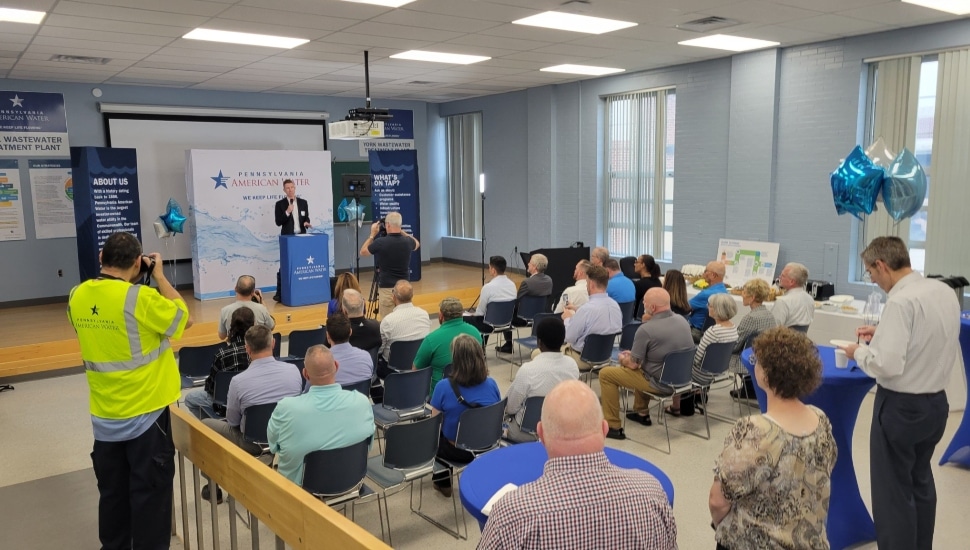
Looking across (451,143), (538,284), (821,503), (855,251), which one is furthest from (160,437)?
(451,143)

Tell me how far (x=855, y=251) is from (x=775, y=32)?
2.59 metres

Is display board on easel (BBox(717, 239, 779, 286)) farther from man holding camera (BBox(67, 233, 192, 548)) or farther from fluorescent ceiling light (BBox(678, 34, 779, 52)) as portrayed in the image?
man holding camera (BBox(67, 233, 192, 548))

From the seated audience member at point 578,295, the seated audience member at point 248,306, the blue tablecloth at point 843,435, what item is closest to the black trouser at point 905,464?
the blue tablecloth at point 843,435

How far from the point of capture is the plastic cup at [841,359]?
11.1ft

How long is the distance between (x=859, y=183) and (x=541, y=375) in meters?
3.98

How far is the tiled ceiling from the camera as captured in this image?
604 centimetres

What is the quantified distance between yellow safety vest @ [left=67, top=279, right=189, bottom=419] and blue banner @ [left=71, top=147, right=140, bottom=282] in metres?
7.27

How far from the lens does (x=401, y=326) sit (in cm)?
562

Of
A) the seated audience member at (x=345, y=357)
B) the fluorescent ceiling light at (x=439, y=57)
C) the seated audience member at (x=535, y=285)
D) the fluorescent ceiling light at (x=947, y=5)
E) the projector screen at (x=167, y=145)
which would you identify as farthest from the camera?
the projector screen at (x=167, y=145)

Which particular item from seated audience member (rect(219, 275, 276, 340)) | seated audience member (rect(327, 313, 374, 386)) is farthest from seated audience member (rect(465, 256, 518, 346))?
seated audience member (rect(327, 313, 374, 386))

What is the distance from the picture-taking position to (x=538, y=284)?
757 centimetres

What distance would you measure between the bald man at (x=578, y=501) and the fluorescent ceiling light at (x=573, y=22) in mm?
5330

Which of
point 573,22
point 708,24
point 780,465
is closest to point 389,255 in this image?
point 573,22

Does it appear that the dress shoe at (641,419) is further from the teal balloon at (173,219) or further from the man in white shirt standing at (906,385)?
the teal balloon at (173,219)
